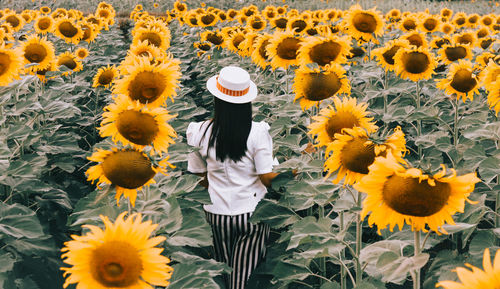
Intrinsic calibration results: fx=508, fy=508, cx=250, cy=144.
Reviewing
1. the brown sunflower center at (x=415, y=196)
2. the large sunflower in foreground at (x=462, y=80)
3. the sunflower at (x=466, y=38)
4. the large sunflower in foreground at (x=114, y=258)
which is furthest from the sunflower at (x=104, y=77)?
the sunflower at (x=466, y=38)

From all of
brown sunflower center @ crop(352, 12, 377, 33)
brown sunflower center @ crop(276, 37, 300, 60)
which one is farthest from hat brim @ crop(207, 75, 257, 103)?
brown sunflower center @ crop(352, 12, 377, 33)

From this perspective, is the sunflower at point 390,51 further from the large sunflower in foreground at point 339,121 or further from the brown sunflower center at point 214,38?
the brown sunflower center at point 214,38

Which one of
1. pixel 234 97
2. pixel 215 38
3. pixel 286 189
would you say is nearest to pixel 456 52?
pixel 286 189

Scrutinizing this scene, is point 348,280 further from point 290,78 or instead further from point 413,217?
point 290,78

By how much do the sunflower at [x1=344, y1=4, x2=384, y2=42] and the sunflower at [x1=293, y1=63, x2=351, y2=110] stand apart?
1.66 metres

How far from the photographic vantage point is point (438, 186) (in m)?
1.64

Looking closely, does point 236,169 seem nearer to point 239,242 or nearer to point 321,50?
point 239,242

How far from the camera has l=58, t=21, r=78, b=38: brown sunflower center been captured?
20.3 feet

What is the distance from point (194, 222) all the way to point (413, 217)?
3.88 ft

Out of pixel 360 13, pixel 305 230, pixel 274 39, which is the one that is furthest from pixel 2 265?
pixel 360 13

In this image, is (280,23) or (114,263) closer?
(114,263)

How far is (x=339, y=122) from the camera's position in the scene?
2.56m

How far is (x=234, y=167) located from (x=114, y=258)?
1.77 metres

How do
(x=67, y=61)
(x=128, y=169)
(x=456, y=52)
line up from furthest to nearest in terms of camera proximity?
1. (x=67, y=61)
2. (x=456, y=52)
3. (x=128, y=169)
